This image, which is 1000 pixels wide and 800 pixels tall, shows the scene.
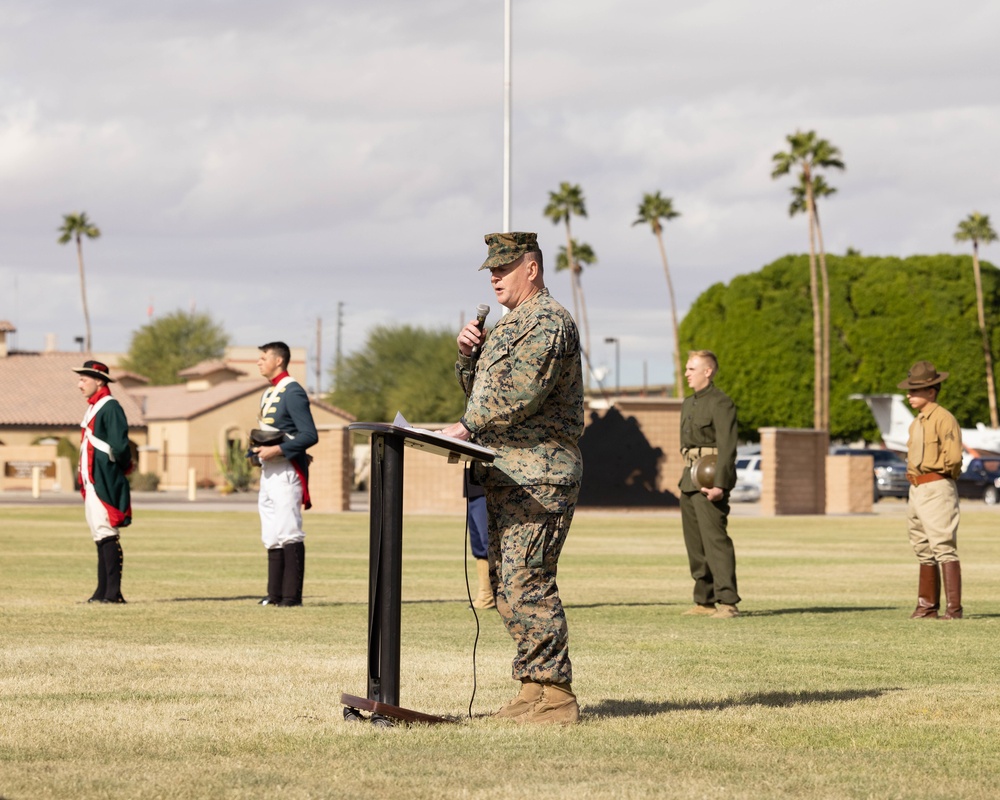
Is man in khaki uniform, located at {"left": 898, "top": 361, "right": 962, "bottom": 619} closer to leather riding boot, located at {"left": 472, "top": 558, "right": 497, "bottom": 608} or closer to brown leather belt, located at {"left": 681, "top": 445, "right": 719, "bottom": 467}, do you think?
brown leather belt, located at {"left": 681, "top": 445, "right": 719, "bottom": 467}

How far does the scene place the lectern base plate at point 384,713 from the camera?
710 centimetres

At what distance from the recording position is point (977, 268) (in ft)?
262

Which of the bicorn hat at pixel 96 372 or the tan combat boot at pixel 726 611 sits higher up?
the bicorn hat at pixel 96 372

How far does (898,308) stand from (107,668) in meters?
73.6

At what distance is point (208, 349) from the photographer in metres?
119

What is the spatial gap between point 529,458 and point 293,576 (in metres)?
6.85

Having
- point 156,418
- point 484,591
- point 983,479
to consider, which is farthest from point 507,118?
point 156,418

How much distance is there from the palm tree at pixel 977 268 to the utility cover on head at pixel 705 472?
6725 centimetres

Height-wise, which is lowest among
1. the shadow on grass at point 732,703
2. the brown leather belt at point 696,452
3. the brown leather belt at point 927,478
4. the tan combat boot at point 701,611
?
the shadow on grass at point 732,703

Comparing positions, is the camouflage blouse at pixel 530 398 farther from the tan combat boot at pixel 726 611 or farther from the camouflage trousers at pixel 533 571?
the tan combat boot at pixel 726 611

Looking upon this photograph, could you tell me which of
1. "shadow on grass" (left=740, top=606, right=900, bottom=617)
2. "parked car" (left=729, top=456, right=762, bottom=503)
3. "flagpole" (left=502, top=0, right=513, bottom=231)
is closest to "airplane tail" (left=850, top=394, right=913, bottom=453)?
"parked car" (left=729, top=456, right=762, bottom=503)

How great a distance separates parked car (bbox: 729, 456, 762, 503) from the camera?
5300cm

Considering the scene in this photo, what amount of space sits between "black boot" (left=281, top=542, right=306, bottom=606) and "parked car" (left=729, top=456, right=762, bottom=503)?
1558 inches

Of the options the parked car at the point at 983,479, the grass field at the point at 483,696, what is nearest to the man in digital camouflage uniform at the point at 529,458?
the grass field at the point at 483,696
